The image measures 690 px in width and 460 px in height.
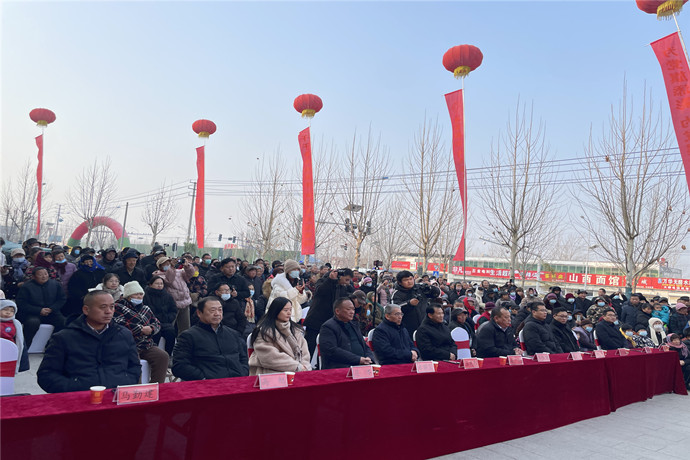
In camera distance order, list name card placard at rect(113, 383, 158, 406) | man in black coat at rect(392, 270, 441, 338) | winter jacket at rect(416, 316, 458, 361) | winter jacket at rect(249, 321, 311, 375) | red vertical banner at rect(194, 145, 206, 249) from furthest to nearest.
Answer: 1. red vertical banner at rect(194, 145, 206, 249)
2. man in black coat at rect(392, 270, 441, 338)
3. winter jacket at rect(416, 316, 458, 361)
4. winter jacket at rect(249, 321, 311, 375)
5. name card placard at rect(113, 383, 158, 406)

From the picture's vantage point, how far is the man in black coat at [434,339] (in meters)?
4.62

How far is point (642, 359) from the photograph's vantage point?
17.8 ft

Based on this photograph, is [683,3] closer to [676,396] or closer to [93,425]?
[676,396]

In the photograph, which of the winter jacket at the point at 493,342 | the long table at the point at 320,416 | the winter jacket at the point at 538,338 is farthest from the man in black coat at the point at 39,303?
the winter jacket at the point at 538,338

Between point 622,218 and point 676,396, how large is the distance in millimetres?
7747

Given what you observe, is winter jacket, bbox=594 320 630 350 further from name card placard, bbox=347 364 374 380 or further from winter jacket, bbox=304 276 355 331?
name card placard, bbox=347 364 374 380

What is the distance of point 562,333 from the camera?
18.4 feet

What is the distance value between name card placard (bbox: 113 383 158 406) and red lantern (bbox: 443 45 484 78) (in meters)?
9.77

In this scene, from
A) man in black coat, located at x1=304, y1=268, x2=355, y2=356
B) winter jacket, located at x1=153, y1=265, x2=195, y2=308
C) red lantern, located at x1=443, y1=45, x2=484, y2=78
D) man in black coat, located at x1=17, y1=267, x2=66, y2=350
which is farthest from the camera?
red lantern, located at x1=443, y1=45, x2=484, y2=78

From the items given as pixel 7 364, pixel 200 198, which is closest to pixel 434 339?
pixel 7 364

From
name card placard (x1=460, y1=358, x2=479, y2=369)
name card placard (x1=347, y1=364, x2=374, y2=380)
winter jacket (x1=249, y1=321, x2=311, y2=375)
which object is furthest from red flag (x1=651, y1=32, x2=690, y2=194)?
winter jacket (x1=249, y1=321, x2=311, y2=375)

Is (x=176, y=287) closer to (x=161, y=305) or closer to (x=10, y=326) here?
(x=161, y=305)

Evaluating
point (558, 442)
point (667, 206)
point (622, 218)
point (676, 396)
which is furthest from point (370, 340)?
point (667, 206)

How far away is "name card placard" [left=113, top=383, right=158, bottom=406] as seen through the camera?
80.1 inches
